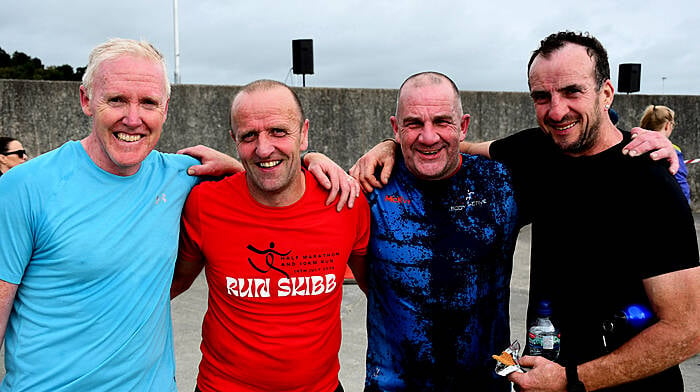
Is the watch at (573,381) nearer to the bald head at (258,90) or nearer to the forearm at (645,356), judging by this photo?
the forearm at (645,356)

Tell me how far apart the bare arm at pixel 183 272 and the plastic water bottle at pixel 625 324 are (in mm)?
1848

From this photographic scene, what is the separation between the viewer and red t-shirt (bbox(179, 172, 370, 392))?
2217 millimetres

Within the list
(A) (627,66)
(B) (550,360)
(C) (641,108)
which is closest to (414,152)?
(B) (550,360)

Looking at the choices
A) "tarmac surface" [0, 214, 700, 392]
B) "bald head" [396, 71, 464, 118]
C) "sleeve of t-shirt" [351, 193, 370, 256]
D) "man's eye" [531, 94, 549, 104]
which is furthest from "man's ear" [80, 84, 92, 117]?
"tarmac surface" [0, 214, 700, 392]

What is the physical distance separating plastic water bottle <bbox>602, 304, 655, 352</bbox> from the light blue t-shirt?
1892mm

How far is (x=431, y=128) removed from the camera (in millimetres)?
2338

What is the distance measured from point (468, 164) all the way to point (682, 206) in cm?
90

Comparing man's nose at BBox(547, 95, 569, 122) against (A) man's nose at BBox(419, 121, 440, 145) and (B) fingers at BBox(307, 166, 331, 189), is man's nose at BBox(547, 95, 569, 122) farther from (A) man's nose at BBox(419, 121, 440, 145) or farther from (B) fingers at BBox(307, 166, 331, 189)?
(B) fingers at BBox(307, 166, 331, 189)

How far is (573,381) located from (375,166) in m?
1.30

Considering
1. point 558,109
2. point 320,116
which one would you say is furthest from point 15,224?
point 320,116

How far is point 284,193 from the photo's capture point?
235 cm

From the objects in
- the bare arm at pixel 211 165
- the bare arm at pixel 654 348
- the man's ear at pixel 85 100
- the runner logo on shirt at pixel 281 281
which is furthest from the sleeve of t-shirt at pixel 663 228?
the man's ear at pixel 85 100

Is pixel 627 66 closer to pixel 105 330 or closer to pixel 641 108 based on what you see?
pixel 641 108

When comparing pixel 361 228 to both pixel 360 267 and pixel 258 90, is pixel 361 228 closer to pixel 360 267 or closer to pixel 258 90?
pixel 360 267
